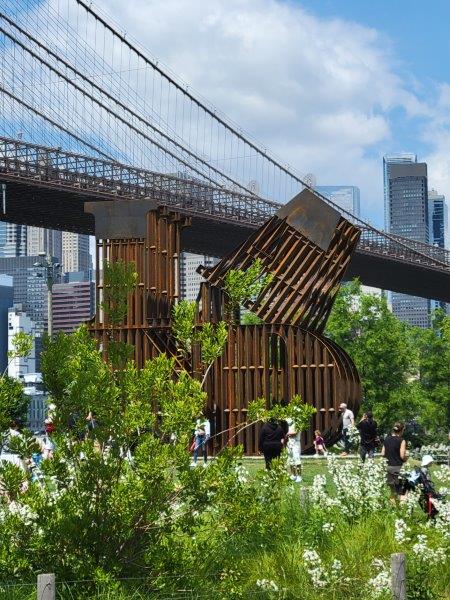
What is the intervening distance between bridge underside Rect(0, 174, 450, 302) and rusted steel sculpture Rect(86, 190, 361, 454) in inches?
1126

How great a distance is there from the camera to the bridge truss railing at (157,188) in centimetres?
5719

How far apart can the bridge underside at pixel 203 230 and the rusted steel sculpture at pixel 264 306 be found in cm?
2859

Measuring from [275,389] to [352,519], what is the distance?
13.3 metres

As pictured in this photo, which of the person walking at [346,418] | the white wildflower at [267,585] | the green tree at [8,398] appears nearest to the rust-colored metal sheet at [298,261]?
the person walking at [346,418]

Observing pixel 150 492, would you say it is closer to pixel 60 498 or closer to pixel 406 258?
pixel 60 498

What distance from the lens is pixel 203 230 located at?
69000 millimetres

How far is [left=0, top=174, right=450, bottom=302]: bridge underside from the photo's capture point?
192 feet

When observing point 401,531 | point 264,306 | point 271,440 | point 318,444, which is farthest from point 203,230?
point 401,531

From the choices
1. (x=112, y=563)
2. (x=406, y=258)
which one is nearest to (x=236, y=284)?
(x=112, y=563)

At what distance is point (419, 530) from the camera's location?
33.8ft

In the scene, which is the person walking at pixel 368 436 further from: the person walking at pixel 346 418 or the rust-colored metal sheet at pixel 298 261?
the rust-colored metal sheet at pixel 298 261

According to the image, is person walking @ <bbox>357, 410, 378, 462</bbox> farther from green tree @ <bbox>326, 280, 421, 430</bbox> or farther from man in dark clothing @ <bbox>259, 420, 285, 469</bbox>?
green tree @ <bbox>326, 280, 421, 430</bbox>

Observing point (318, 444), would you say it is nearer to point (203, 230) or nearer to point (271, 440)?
point (271, 440)

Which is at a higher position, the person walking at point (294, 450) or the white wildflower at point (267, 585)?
the person walking at point (294, 450)
